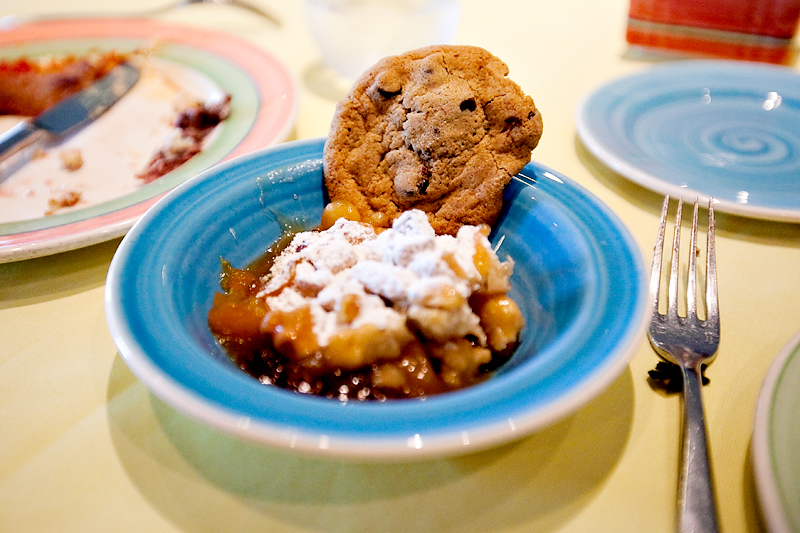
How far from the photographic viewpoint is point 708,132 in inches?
75.6

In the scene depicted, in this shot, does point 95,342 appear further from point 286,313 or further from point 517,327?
point 517,327

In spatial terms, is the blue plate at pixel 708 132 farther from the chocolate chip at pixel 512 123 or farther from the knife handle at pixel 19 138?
the knife handle at pixel 19 138

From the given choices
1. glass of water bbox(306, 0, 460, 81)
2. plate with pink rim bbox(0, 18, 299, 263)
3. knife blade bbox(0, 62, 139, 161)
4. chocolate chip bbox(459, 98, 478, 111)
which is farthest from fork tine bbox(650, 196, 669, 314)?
knife blade bbox(0, 62, 139, 161)

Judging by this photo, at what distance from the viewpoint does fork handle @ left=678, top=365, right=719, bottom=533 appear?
0.80 metres

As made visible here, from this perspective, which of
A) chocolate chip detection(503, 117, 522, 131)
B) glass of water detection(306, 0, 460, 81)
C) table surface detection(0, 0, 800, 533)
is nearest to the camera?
table surface detection(0, 0, 800, 533)

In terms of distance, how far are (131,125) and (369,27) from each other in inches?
43.6

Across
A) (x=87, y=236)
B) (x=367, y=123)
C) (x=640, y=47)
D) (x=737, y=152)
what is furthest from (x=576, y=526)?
(x=640, y=47)

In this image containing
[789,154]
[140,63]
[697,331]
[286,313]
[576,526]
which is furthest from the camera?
[140,63]

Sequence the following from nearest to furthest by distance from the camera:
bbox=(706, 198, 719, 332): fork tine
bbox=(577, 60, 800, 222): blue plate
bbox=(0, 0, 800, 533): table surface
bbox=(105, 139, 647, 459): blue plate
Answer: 1. bbox=(105, 139, 647, 459): blue plate
2. bbox=(0, 0, 800, 533): table surface
3. bbox=(706, 198, 719, 332): fork tine
4. bbox=(577, 60, 800, 222): blue plate

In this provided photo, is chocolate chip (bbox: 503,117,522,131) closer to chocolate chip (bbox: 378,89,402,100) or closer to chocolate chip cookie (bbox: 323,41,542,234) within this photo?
chocolate chip cookie (bbox: 323,41,542,234)

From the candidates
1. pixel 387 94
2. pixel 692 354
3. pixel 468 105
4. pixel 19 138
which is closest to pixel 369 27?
pixel 387 94

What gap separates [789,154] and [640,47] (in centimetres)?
117

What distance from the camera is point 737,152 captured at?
1800 mm

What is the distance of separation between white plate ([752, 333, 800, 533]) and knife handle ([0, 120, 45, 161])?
2414 millimetres
